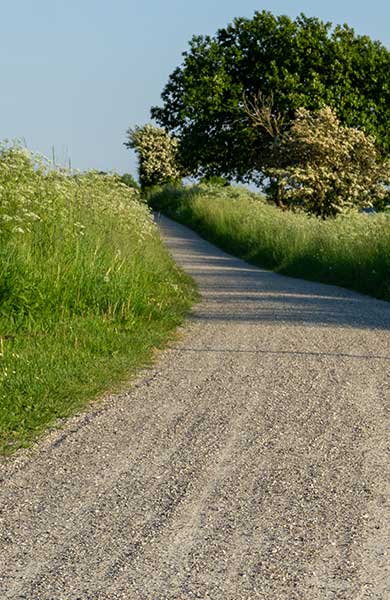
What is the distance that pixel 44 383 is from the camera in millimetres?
8266

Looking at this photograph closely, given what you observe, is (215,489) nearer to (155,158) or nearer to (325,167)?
(325,167)

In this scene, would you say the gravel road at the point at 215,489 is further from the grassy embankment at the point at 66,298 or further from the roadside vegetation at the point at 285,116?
the roadside vegetation at the point at 285,116

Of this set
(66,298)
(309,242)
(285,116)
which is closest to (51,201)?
(66,298)

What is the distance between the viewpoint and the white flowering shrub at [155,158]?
2741 inches

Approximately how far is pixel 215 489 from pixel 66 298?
20.9 ft

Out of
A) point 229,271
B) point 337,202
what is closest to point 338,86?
point 337,202

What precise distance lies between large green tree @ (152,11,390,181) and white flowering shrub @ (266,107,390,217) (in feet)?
5.22

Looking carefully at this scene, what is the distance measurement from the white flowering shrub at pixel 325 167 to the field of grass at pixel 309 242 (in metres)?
2.04

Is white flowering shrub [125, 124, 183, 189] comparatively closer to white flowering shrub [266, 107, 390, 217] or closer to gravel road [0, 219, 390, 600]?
white flowering shrub [266, 107, 390, 217]

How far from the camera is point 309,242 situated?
23625 millimetres

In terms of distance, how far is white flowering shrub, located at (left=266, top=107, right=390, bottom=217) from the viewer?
1532 inches

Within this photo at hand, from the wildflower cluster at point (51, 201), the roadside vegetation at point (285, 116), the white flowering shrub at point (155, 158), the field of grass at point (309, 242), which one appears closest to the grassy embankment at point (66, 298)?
the wildflower cluster at point (51, 201)

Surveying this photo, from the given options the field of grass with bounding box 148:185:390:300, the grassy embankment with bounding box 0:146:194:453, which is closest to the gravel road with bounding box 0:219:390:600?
the grassy embankment with bounding box 0:146:194:453

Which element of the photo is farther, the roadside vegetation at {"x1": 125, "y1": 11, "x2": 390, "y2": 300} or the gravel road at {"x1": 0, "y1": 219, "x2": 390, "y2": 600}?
the roadside vegetation at {"x1": 125, "y1": 11, "x2": 390, "y2": 300}
